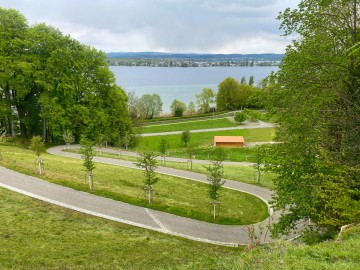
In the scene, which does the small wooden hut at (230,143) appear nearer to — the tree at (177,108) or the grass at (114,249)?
the grass at (114,249)

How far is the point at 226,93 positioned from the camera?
85812 millimetres

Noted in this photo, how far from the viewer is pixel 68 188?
2066cm

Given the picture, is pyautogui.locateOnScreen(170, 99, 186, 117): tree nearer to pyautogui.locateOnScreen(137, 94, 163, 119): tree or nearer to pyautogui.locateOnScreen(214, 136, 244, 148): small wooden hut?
pyautogui.locateOnScreen(137, 94, 163, 119): tree

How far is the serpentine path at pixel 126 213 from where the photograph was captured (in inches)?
635

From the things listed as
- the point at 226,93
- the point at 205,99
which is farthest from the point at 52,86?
the point at 226,93

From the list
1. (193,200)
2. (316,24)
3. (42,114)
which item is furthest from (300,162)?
(42,114)

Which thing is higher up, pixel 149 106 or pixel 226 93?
pixel 226 93

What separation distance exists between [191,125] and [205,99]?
1851 cm

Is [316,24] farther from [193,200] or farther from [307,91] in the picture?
[193,200]

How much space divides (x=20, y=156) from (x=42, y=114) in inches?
352

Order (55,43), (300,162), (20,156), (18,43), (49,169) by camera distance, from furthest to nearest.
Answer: (55,43)
(18,43)
(20,156)
(49,169)
(300,162)

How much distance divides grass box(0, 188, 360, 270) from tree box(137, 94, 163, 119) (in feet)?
194

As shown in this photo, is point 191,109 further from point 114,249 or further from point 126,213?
point 114,249

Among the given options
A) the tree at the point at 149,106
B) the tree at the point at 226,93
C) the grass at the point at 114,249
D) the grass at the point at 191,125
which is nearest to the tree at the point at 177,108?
the tree at the point at 149,106
